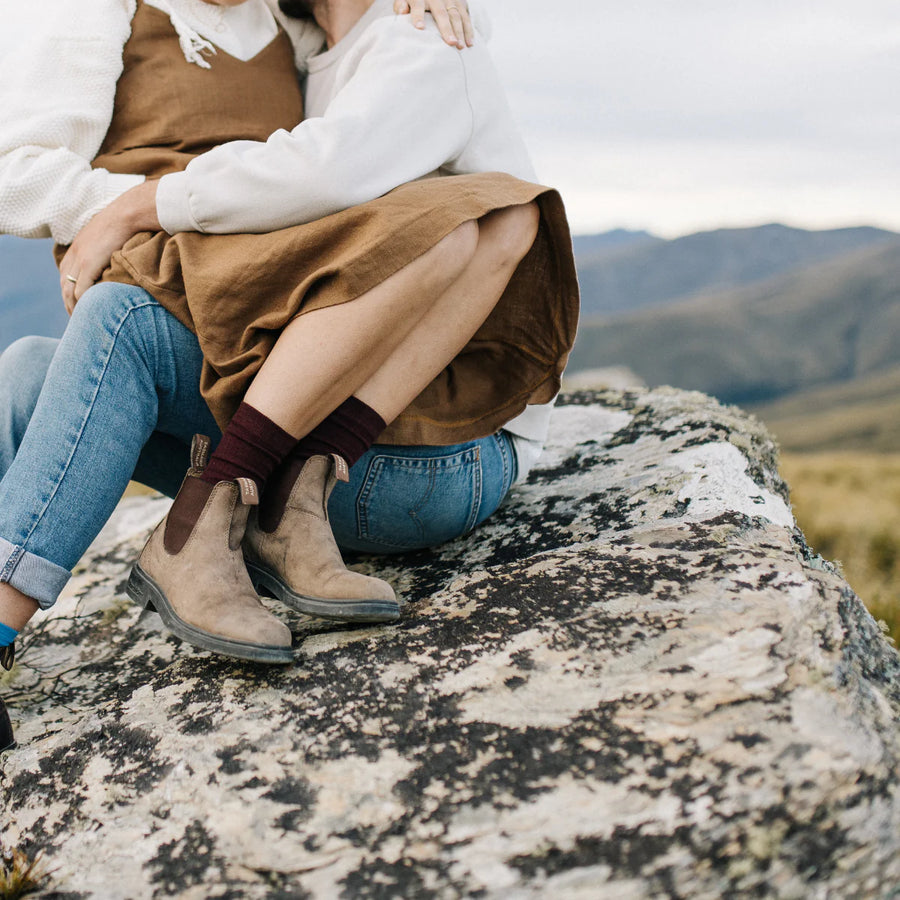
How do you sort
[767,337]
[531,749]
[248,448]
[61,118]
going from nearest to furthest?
[531,749], [248,448], [61,118], [767,337]

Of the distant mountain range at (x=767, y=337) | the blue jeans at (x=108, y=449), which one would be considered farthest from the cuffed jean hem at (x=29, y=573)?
the distant mountain range at (x=767, y=337)

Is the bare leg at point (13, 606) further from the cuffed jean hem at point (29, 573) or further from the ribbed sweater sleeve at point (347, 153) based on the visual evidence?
the ribbed sweater sleeve at point (347, 153)

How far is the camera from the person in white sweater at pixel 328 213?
1838 mm

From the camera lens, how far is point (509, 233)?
202cm

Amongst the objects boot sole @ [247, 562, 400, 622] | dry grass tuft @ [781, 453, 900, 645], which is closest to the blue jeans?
boot sole @ [247, 562, 400, 622]

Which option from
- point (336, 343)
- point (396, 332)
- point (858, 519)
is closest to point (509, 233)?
point (396, 332)

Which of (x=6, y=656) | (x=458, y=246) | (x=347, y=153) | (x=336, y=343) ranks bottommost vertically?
(x=6, y=656)

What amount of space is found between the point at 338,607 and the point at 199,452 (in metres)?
0.51

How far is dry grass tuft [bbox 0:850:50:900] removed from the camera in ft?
4.88

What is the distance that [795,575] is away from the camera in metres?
1.73

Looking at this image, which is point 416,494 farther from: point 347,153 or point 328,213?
point 347,153

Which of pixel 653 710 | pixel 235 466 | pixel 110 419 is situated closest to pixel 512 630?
pixel 653 710

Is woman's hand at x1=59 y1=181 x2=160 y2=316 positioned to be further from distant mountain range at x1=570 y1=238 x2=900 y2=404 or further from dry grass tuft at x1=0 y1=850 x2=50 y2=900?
distant mountain range at x1=570 y1=238 x2=900 y2=404

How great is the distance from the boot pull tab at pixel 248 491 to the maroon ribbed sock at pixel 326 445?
9 cm
